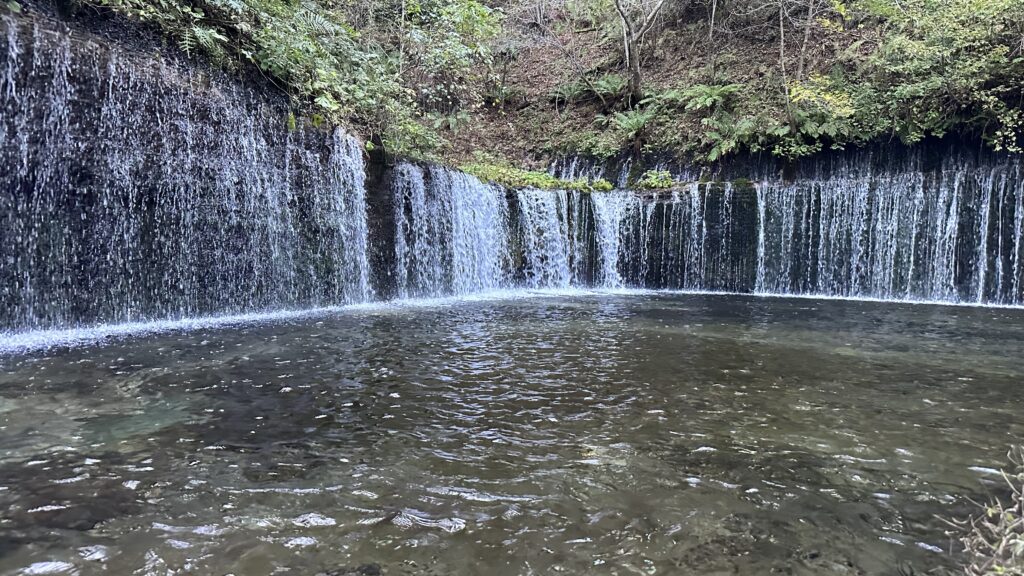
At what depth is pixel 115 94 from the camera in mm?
8320

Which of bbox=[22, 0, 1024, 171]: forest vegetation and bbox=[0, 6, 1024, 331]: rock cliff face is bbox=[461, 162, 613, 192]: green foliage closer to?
bbox=[0, 6, 1024, 331]: rock cliff face

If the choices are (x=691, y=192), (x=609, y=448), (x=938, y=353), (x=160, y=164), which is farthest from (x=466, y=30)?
(x=609, y=448)

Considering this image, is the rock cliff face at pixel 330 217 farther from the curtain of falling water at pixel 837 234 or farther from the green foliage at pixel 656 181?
the green foliage at pixel 656 181

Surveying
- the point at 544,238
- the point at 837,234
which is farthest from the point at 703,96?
the point at 544,238

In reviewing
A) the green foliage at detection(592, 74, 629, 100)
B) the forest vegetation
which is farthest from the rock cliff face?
the green foliage at detection(592, 74, 629, 100)

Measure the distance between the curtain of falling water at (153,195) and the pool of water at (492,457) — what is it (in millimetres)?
2265

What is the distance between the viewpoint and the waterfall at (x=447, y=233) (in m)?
12.6

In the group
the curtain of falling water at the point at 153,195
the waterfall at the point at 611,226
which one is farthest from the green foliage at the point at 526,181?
the curtain of falling water at the point at 153,195

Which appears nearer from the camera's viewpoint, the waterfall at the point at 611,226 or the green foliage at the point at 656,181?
the waterfall at the point at 611,226

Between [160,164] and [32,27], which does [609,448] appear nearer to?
[160,164]

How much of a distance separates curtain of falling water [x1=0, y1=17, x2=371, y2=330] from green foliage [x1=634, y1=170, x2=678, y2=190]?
8.69 meters

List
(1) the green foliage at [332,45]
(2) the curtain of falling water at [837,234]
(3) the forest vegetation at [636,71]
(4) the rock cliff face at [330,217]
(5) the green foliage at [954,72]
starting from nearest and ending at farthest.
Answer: (4) the rock cliff face at [330,217] → (1) the green foliage at [332,45] → (3) the forest vegetation at [636,71] → (5) the green foliage at [954,72] → (2) the curtain of falling water at [837,234]

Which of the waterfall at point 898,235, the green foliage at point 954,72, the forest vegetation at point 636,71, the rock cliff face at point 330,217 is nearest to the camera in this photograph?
the rock cliff face at point 330,217

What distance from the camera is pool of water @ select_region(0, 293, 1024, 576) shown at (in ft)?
8.18
